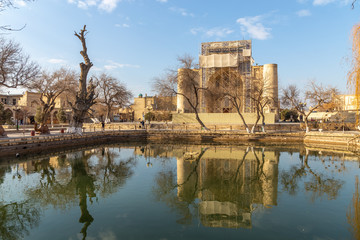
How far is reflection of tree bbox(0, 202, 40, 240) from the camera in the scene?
6377 mm

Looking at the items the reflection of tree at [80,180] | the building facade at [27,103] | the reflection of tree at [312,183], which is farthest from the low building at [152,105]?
the reflection of tree at [312,183]

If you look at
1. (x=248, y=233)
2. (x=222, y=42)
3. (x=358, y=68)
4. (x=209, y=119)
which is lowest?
(x=248, y=233)

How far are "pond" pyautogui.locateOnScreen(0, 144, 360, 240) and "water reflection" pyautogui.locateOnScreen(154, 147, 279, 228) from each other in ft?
0.12

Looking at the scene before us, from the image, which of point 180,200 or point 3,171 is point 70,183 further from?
point 180,200

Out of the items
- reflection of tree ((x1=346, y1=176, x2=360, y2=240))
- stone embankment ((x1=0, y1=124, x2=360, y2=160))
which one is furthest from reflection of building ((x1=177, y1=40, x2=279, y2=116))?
reflection of tree ((x1=346, y1=176, x2=360, y2=240))

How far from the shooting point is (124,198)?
912 cm

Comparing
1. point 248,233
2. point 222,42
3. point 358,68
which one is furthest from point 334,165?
point 222,42

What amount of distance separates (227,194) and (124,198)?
420cm

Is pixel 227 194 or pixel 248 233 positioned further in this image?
pixel 227 194

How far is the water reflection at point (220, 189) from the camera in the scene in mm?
7574

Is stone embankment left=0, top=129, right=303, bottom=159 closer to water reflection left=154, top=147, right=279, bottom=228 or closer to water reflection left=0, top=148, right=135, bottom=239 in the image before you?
water reflection left=0, top=148, right=135, bottom=239

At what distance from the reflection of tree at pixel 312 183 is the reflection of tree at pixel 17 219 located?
968 cm

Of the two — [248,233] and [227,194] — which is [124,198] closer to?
[227,194]

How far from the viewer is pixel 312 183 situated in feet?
36.6
